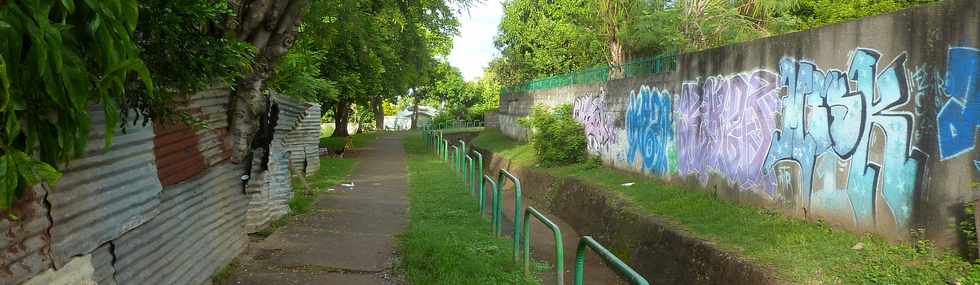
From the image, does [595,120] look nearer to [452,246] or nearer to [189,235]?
[452,246]

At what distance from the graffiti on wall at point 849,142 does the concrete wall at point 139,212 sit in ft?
17.2

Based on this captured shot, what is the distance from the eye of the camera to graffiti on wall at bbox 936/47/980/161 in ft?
16.4

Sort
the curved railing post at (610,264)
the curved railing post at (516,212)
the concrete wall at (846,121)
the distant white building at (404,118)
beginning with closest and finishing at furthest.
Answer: the curved railing post at (610,264)
the concrete wall at (846,121)
the curved railing post at (516,212)
the distant white building at (404,118)

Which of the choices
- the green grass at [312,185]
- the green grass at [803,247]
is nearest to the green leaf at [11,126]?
the green grass at [803,247]

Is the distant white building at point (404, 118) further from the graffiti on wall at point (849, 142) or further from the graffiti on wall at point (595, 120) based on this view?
the graffiti on wall at point (849, 142)

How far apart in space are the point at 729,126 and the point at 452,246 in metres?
3.63

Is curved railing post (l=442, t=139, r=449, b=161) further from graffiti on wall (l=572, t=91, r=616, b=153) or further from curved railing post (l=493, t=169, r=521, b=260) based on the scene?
curved railing post (l=493, t=169, r=521, b=260)

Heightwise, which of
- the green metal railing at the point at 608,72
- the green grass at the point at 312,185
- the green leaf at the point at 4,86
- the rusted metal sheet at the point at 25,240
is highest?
the green metal railing at the point at 608,72

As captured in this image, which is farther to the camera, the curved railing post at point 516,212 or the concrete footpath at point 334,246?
the curved railing post at point 516,212

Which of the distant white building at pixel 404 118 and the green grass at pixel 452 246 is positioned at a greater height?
the distant white building at pixel 404 118

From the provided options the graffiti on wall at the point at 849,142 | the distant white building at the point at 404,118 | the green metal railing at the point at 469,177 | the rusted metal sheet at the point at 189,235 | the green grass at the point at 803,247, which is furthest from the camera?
the distant white building at the point at 404,118

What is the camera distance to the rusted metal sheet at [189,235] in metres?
4.14

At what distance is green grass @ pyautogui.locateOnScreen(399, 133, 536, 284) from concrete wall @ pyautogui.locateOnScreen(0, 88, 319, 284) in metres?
1.66

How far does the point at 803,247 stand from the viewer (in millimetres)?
5797
